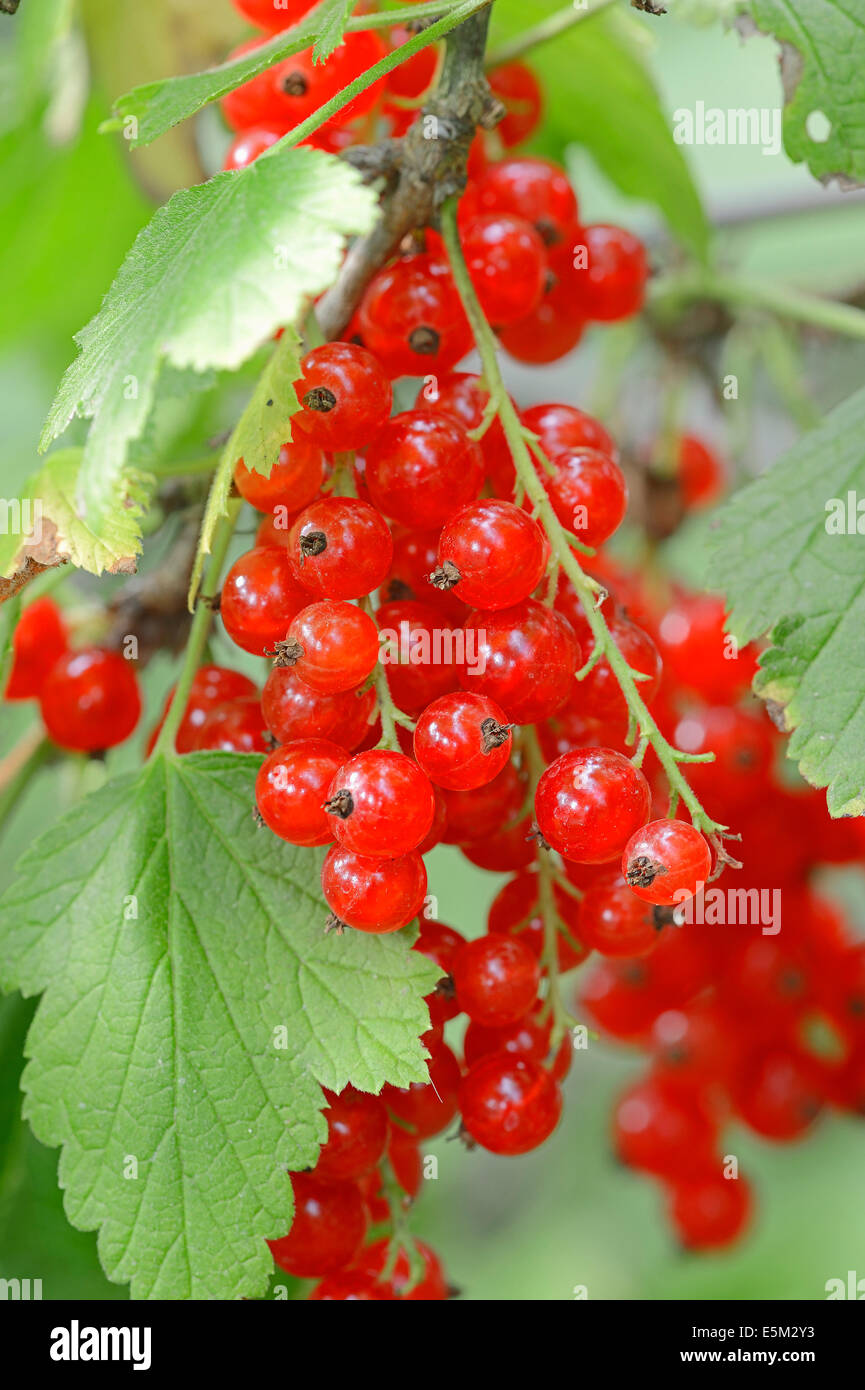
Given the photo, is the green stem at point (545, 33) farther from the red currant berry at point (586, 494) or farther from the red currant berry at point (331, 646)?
the red currant berry at point (331, 646)

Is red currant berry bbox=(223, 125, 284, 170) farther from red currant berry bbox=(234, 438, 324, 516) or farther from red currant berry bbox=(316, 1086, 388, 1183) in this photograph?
red currant berry bbox=(316, 1086, 388, 1183)

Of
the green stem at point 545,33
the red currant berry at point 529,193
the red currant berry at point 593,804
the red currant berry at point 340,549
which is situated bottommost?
the red currant berry at point 593,804

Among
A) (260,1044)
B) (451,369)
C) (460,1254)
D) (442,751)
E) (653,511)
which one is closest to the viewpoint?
Result: (442,751)

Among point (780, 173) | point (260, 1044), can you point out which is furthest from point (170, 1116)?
point (780, 173)

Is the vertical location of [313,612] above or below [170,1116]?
above

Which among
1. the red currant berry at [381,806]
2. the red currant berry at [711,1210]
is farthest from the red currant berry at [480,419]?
the red currant berry at [711,1210]
